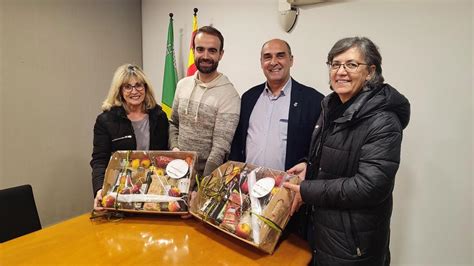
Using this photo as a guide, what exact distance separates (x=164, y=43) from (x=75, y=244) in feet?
8.98

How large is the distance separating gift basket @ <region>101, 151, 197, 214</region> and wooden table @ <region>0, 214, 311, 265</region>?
0.33 ft

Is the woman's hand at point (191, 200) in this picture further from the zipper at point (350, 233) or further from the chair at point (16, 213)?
the chair at point (16, 213)

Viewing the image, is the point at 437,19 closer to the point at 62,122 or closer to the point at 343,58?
the point at 343,58

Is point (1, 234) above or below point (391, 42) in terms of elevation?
below

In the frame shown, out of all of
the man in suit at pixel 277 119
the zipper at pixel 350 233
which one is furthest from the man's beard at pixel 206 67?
the zipper at pixel 350 233

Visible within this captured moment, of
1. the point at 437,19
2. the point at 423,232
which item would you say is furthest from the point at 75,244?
the point at 437,19

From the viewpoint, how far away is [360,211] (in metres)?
1.09

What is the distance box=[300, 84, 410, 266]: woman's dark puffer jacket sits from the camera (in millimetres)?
1023

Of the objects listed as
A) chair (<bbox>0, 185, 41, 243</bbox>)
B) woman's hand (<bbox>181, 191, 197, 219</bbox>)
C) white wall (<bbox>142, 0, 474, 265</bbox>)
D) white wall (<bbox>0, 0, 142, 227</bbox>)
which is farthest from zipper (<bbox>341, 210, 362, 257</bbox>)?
white wall (<bbox>0, 0, 142, 227</bbox>)

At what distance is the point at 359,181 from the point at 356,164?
0.26ft

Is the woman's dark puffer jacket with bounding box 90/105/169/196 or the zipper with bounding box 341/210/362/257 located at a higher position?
the woman's dark puffer jacket with bounding box 90/105/169/196

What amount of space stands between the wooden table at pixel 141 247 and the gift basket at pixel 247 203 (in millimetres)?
83

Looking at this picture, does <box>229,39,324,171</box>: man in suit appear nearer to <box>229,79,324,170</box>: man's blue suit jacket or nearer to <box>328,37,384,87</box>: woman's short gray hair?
<box>229,79,324,170</box>: man's blue suit jacket

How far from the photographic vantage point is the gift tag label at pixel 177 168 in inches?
58.9
